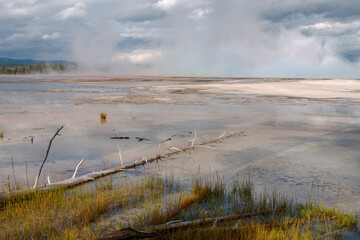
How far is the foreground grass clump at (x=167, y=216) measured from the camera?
3.65m

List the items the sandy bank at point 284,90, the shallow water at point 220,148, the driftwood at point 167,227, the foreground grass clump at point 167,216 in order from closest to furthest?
the driftwood at point 167,227 < the foreground grass clump at point 167,216 < the shallow water at point 220,148 < the sandy bank at point 284,90

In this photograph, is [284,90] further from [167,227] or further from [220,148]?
[167,227]

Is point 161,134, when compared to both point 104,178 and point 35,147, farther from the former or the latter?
point 104,178

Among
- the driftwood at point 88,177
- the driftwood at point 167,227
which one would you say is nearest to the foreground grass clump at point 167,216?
the driftwood at point 167,227

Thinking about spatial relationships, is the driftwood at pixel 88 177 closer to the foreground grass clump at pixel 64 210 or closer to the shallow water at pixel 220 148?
the foreground grass clump at pixel 64 210

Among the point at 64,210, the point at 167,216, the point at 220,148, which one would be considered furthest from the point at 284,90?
the point at 64,210

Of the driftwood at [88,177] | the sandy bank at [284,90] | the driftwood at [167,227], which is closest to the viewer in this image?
the driftwood at [167,227]

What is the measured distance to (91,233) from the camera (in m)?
3.72

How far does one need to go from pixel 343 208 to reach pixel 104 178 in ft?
13.3

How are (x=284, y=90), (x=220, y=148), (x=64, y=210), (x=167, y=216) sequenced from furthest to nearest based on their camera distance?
→ 1. (x=284, y=90)
2. (x=220, y=148)
3. (x=64, y=210)
4. (x=167, y=216)

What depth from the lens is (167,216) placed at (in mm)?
4191

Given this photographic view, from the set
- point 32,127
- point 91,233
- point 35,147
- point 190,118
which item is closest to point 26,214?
point 91,233

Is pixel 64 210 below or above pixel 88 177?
below

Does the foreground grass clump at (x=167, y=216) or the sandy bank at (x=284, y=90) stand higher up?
the sandy bank at (x=284, y=90)
